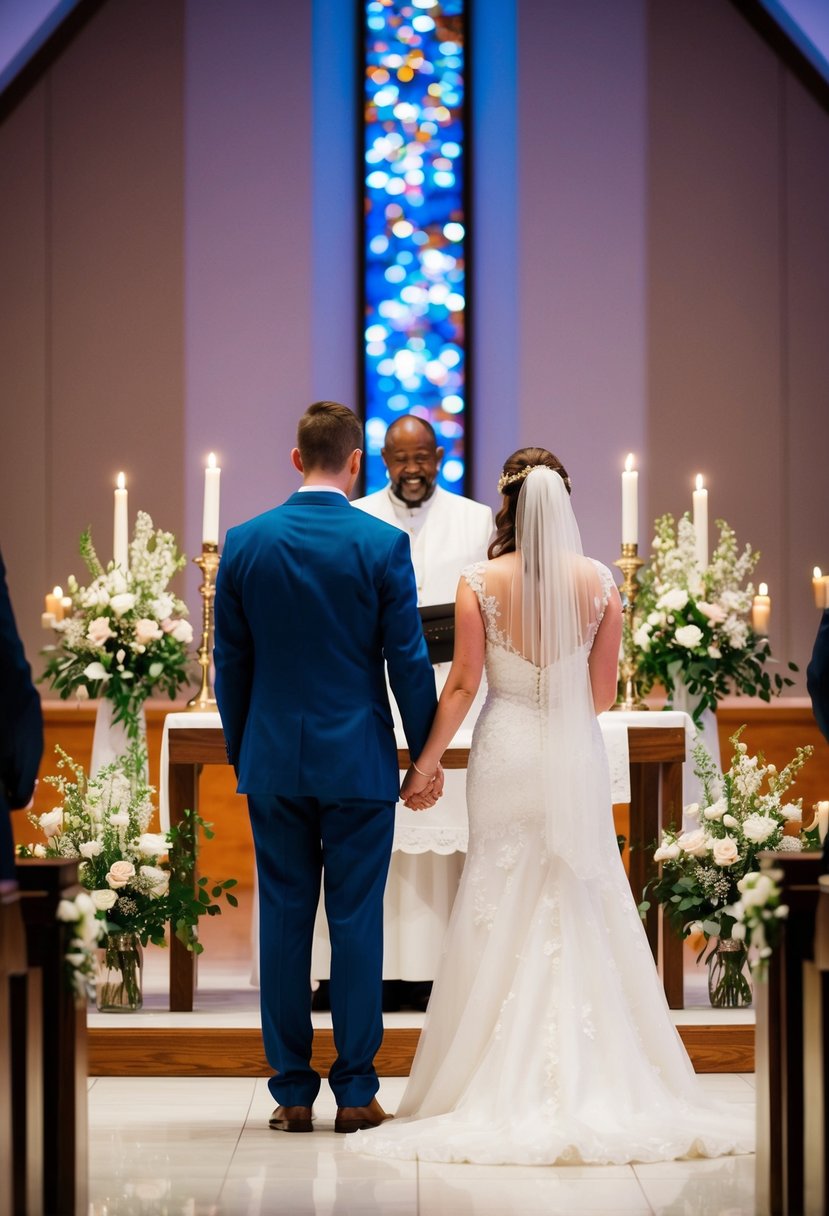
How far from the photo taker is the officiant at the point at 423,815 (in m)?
5.42

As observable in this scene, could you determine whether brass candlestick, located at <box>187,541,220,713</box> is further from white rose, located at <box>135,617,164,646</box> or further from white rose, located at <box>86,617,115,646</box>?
white rose, located at <box>86,617,115,646</box>

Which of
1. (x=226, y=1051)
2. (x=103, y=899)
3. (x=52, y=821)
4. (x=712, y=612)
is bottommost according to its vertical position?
(x=226, y=1051)

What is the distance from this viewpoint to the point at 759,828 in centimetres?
524

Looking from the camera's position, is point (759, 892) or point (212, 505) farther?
point (212, 505)

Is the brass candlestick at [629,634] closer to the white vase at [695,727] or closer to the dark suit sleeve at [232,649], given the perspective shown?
the white vase at [695,727]

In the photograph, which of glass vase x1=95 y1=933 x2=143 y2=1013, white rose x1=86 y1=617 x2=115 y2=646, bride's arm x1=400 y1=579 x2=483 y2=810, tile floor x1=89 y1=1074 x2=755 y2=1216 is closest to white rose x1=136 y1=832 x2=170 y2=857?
glass vase x1=95 y1=933 x2=143 y2=1013

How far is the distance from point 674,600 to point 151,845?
2036 millimetres

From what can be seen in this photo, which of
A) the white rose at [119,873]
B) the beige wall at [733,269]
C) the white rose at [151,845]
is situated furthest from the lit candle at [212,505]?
the beige wall at [733,269]

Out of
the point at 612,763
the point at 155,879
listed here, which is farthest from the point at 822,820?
the point at 155,879

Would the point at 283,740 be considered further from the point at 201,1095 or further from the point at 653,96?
the point at 653,96

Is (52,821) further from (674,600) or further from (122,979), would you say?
(674,600)

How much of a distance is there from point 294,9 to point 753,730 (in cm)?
452

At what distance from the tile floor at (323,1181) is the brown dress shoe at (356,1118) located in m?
0.04

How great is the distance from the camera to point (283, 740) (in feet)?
13.5
